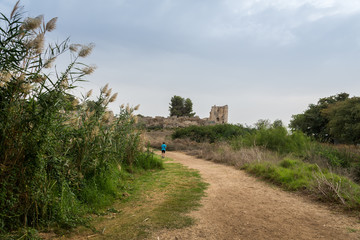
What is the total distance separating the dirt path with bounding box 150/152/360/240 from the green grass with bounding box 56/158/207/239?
0.24m

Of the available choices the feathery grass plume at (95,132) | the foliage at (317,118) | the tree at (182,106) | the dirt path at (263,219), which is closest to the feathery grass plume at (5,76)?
the feathery grass plume at (95,132)

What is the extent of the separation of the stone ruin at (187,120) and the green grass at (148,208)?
128 feet

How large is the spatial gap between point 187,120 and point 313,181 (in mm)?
45526

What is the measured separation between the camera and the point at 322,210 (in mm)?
4621

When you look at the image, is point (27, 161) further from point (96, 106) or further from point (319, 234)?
point (319, 234)

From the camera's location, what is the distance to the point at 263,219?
3.90m

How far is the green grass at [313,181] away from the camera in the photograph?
16.2 feet

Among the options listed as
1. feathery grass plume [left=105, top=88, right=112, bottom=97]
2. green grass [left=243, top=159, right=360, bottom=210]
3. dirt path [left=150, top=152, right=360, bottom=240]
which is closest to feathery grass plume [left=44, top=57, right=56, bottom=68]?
feathery grass plume [left=105, top=88, right=112, bottom=97]

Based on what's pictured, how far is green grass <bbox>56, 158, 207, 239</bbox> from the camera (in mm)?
3261

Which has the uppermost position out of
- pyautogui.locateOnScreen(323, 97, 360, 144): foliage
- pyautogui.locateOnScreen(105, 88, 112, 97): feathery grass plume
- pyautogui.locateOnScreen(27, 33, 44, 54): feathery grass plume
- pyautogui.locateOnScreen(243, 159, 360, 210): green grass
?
pyautogui.locateOnScreen(323, 97, 360, 144): foliage

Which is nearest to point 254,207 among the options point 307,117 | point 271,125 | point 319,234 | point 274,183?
point 319,234

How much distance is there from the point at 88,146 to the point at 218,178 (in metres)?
4.66

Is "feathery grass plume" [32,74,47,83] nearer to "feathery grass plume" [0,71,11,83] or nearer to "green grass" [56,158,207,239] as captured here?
"feathery grass plume" [0,71,11,83]

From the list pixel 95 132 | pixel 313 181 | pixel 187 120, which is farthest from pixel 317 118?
pixel 95 132
